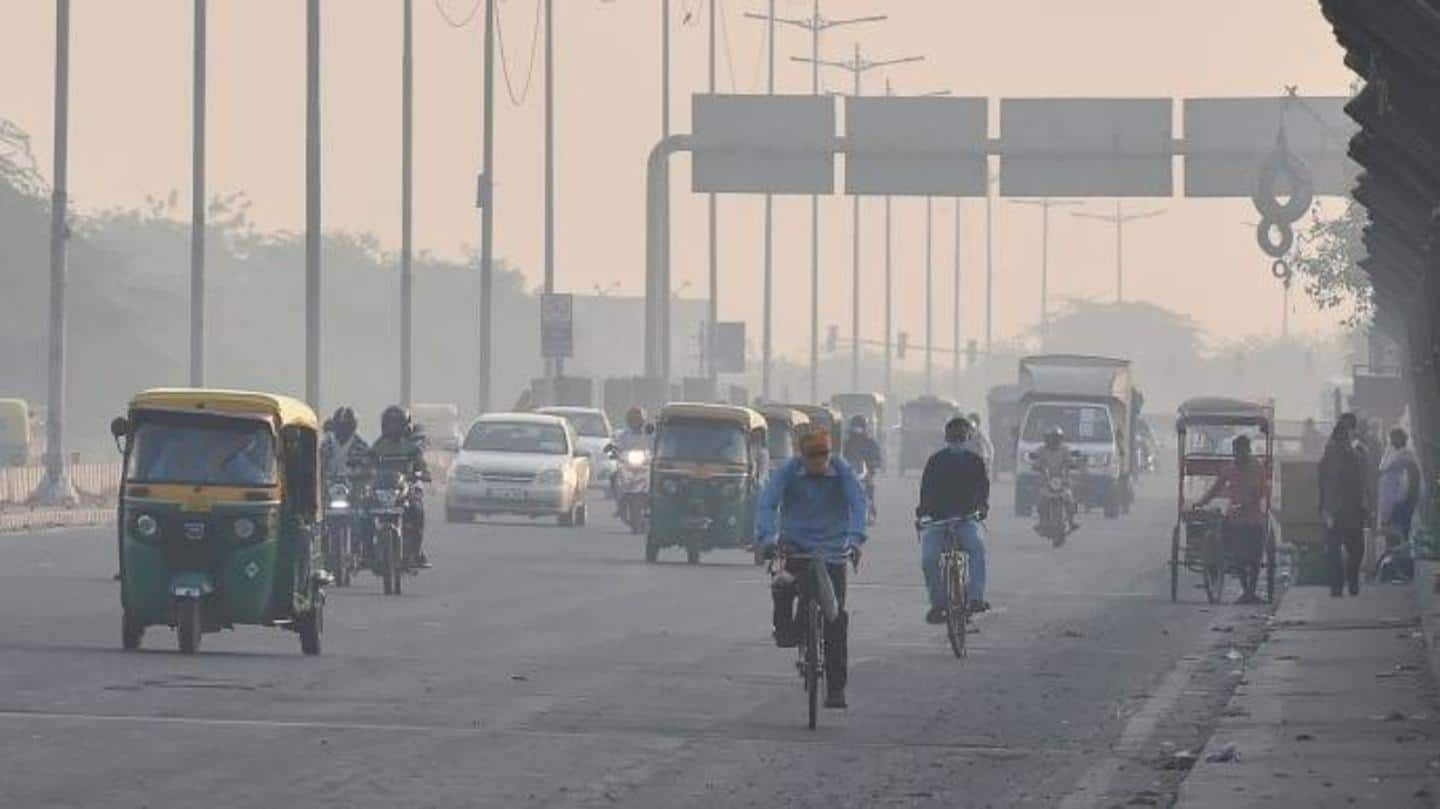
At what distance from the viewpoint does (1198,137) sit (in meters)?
92.6

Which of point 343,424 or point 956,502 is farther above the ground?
point 343,424

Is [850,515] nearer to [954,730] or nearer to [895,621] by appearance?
[954,730]

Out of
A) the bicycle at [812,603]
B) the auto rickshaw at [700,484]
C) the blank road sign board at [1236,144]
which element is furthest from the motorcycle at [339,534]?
the blank road sign board at [1236,144]

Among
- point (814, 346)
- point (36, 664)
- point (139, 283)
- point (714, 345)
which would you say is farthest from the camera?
point (139, 283)

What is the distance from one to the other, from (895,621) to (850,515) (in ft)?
41.0

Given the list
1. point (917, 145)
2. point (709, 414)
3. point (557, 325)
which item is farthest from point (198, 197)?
point (709, 414)

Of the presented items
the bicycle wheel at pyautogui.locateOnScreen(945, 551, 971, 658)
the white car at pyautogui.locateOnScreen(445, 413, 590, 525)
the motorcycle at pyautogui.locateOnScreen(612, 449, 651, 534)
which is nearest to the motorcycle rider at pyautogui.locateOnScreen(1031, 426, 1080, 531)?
the motorcycle at pyautogui.locateOnScreen(612, 449, 651, 534)

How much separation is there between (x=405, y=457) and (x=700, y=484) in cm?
1113

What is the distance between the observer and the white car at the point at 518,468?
6022 centimetres

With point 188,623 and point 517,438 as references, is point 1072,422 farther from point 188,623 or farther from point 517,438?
point 188,623

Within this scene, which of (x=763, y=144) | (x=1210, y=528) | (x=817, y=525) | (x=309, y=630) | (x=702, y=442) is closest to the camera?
(x=817, y=525)

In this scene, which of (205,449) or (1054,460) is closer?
(205,449)

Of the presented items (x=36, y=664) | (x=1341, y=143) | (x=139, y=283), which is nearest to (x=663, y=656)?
(x=36, y=664)

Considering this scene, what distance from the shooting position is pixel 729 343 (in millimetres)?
122875
